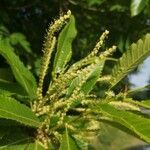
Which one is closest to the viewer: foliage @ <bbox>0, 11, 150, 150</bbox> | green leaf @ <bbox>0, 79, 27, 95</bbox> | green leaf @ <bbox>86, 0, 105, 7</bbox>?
foliage @ <bbox>0, 11, 150, 150</bbox>

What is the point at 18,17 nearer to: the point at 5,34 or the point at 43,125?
the point at 5,34

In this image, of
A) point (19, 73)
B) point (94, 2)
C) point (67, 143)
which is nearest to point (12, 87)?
point (19, 73)

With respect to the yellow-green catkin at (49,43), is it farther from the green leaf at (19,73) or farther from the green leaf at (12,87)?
the green leaf at (12,87)

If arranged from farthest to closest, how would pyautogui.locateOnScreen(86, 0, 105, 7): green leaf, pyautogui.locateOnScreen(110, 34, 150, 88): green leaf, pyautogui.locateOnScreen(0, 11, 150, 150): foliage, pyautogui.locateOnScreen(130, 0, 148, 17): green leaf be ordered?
pyautogui.locateOnScreen(86, 0, 105, 7): green leaf
pyautogui.locateOnScreen(130, 0, 148, 17): green leaf
pyautogui.locateOnScreen(110, 34, 150, 88): green leaf
pyautogui.locateOnScreen(0, 11, 150, 150): foliage

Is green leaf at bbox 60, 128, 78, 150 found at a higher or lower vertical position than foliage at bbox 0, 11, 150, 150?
lower

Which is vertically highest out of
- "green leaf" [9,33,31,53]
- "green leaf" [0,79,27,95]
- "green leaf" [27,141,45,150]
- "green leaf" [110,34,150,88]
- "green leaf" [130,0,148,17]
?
"green leaf" [9,33,31,53]

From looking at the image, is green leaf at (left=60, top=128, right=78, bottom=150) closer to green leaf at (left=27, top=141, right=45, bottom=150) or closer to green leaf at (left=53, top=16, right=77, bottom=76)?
green leaf at (left=27, top=141, right=45, bottom=150)

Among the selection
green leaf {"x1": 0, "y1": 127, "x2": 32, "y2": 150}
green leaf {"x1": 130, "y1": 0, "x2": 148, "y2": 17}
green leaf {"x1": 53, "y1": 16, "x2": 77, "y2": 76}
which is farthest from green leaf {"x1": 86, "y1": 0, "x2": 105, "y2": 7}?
green leaf {"x1": 0, "y1": 127, "x2": 32, "y2": 150}
